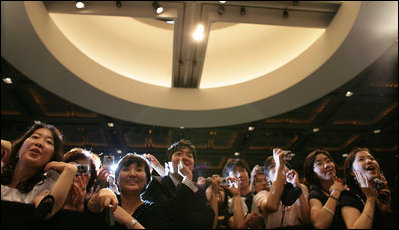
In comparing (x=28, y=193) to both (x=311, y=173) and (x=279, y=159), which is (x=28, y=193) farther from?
(x=311, y=173)

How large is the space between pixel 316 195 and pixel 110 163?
1675mm

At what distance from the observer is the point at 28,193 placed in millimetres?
1869

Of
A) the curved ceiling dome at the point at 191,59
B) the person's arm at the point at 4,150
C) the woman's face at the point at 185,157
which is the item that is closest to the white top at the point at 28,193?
the person's arm at the point at 4,150

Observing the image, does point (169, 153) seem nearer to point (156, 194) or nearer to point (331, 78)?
point (156, 194)

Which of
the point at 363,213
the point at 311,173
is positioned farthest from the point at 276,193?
the point at 311,173

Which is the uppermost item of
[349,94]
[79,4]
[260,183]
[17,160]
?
[79,4]

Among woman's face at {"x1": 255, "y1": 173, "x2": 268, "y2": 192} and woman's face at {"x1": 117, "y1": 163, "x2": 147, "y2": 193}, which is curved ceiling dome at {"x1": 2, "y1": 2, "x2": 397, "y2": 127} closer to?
woman's face at {"x1": 255, "y1": 173, "x2": 268, "y2": 192}

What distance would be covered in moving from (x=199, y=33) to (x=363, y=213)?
3.83m

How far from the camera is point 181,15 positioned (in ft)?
15.5

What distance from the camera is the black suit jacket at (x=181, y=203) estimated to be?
180 cm

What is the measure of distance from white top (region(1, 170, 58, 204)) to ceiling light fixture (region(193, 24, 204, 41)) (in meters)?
A: 3.64

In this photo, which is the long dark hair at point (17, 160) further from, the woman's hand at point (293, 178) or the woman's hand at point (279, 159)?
the woman's hand at point (293, 178)

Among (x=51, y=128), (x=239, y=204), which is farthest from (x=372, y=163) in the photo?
(x=51, y=128)

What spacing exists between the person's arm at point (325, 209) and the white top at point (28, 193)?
1.72 m
